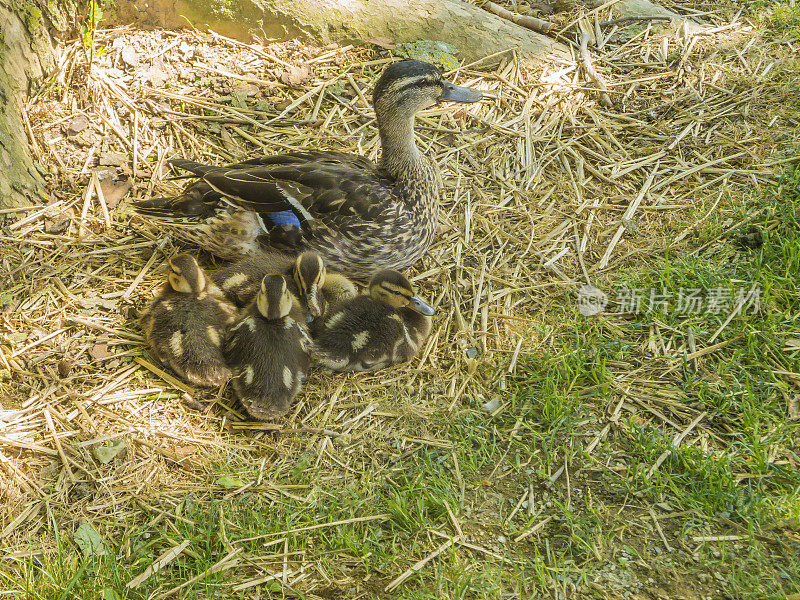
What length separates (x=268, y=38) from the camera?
14.7ft

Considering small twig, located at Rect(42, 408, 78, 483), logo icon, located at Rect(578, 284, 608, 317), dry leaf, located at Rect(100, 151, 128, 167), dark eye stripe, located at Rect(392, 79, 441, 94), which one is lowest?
small twig, located at Rect(42, 408, 78, 483)

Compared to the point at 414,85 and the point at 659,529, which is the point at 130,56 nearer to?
the point at 414,85

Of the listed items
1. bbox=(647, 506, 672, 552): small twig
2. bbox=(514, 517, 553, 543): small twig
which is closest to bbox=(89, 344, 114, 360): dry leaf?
bbox=(514, 517, 553, 543): small twig

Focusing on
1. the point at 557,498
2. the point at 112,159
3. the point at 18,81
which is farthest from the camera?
the point at 112,159

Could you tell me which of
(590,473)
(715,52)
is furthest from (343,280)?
(715,52)

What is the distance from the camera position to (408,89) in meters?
3.33

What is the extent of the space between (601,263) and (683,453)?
1.17 m

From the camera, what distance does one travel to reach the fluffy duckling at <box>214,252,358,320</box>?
3123 mm

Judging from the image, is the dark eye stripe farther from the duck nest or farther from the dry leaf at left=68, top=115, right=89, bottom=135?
the dry leaf at left=68, top=115, right=89, bottom=135

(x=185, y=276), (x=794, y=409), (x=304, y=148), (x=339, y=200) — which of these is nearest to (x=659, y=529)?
(x=794, y=409)

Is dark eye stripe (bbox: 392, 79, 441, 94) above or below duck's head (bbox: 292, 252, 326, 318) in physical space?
above

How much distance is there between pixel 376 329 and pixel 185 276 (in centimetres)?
85

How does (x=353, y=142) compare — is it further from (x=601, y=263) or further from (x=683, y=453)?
(x=683, y=453)

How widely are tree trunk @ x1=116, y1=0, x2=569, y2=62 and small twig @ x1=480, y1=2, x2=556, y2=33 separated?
108 mm
